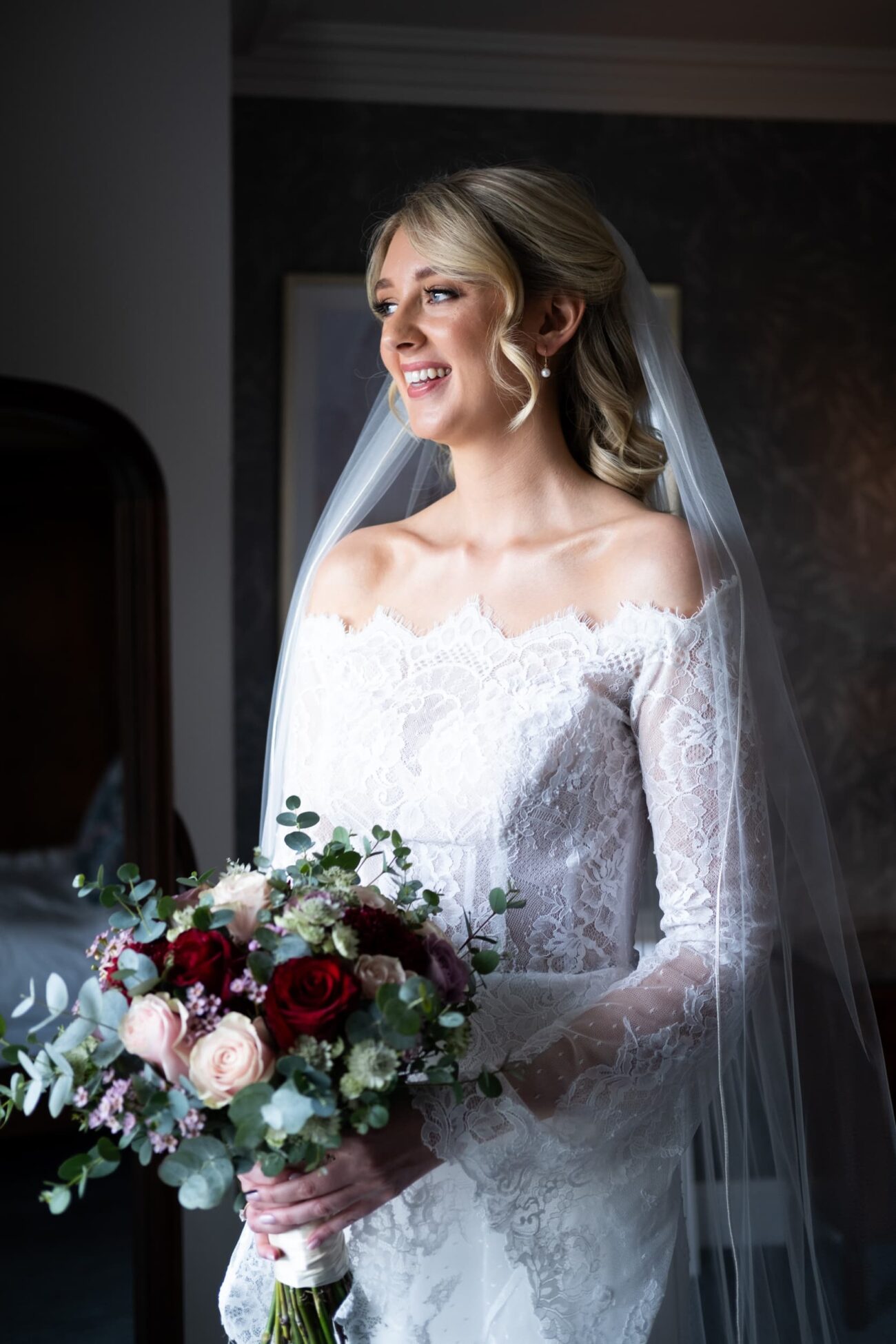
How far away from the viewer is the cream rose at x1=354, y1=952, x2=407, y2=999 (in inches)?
42.7

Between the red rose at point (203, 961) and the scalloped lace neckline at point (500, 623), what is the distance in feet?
1.94

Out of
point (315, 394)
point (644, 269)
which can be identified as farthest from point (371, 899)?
point (644, 269)

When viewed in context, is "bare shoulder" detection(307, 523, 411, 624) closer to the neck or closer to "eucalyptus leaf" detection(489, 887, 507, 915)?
the neck

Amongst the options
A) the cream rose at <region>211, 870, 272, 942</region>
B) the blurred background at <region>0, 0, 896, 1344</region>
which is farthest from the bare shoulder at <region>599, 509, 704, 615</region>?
the blurred background at <region>0, 0, 896, 1344</region>

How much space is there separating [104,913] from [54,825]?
19 centimetres

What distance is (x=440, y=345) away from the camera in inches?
62.1

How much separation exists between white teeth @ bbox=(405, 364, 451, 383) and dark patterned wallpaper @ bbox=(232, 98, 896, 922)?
2.93m

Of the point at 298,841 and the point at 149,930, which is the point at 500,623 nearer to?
the point at 298,841

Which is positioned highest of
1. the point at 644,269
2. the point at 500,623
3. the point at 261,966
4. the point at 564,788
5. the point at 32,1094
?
the point at 644,269

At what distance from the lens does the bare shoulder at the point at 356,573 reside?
1.72 metres

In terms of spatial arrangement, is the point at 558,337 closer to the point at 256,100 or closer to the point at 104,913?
the point at 104,913

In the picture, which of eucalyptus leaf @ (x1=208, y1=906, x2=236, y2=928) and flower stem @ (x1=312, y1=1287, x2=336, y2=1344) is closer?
eucalyptus leaf @ (x1=208, y1=906, x2=236, y2=928)

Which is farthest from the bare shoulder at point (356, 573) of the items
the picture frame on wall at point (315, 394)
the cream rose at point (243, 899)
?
the picture frame on wall at point (315, 394)

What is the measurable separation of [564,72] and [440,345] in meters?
3.36
